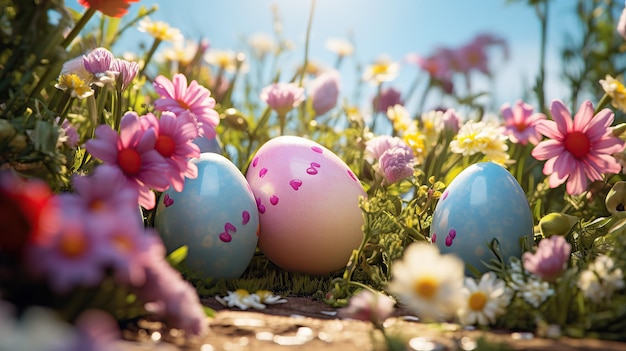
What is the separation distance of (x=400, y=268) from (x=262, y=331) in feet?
0.87

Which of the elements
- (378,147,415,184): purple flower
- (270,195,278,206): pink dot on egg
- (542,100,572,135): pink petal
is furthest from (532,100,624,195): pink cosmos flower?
(270,195,278,206): pink dot on egg

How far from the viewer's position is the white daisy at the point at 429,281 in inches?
28.9

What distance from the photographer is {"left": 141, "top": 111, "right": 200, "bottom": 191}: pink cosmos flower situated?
1.07m

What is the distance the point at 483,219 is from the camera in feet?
4.08

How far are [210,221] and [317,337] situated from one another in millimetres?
444

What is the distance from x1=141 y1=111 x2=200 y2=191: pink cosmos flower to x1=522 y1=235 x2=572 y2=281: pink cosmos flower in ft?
1.89

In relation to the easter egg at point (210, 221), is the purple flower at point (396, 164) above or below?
above

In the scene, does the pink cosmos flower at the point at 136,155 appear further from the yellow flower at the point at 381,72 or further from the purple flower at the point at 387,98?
the purple flower at the point at 387,98

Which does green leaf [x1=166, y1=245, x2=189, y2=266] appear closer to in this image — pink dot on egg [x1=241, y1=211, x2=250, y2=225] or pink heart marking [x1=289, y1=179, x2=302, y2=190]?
pink dot on egg [x1=241, y1=211, x2=250, y2=225]

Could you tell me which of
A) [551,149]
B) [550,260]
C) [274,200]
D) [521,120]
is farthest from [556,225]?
[274,200]

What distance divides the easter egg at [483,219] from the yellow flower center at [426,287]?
51 centimetres

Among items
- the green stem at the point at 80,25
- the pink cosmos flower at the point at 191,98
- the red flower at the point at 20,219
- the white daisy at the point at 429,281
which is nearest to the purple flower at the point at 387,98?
the pink cosmos flower at the point at 191,98

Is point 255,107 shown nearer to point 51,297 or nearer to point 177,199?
point 177,199

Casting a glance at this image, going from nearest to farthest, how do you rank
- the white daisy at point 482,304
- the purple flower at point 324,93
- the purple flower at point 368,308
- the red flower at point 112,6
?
the purple flower at point 368,308, the white daisy at point 482,304, the red flower at point 112,6, the purple flower at point 324,93
